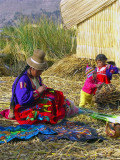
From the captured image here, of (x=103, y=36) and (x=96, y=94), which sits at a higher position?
(x=103, y=36)

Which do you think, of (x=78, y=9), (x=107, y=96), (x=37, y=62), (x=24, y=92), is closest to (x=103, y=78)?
(x=107, y=96)

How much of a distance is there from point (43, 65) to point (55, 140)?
1140 millimetres

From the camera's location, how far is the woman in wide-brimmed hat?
4180 mm

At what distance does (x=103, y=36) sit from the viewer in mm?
7430

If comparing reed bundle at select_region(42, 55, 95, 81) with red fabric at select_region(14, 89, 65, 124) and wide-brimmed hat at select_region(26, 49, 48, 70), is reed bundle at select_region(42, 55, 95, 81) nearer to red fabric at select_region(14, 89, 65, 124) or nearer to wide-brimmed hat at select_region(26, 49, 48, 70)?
red fabric at select_region(14, 89, 65, 124)

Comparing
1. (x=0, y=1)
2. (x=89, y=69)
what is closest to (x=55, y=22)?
(x=89, y=69)

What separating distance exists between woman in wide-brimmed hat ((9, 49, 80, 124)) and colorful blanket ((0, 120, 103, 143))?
0.24m

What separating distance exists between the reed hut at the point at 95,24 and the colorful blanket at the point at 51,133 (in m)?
3.57

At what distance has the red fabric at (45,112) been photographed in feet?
13.8

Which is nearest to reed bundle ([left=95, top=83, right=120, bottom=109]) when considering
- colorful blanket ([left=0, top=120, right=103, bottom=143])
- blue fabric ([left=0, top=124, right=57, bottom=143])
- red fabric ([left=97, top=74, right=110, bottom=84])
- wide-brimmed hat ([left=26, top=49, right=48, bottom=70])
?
red fabric ([left=97, top=74, right=110, bottom=84])

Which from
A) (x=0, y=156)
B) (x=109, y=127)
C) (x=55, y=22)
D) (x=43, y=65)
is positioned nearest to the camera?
(x=0, y=156)

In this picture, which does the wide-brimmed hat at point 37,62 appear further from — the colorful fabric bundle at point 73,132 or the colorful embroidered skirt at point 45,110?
the colorful fabric bundle at point 73,132

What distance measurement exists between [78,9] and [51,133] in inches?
190

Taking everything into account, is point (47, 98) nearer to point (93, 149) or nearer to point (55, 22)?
point (93, 149)
